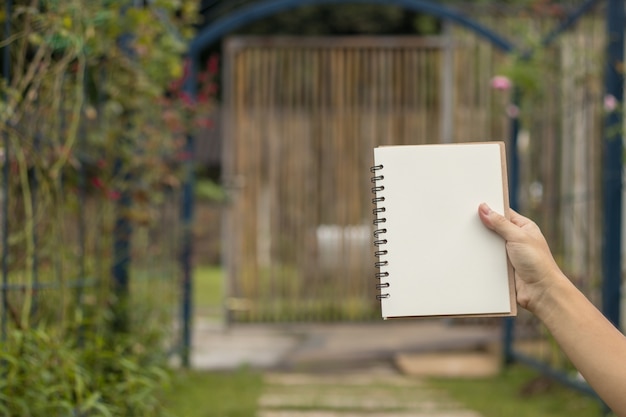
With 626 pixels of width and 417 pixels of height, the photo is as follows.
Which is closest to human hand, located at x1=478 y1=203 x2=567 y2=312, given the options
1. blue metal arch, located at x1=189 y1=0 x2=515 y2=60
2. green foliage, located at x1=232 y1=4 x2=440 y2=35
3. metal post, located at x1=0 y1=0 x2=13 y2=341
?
metal post, located at x1=0 y1=0 x2=13 y2=341

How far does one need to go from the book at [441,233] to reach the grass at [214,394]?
10.1 ft

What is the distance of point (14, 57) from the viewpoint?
3605mm

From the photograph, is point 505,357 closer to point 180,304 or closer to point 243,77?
point 180,304

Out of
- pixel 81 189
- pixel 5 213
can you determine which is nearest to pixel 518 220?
pixel 5 213

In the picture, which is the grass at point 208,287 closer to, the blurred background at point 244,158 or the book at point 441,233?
the blurred background at point 244,158

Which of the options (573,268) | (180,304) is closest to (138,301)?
(180,304)

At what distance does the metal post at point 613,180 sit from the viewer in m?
4.65

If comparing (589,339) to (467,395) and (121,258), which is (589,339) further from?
(467,395)

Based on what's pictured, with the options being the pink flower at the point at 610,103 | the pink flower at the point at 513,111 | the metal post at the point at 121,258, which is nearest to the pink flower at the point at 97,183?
the metal post at the point at 121,258

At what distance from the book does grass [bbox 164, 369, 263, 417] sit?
3087 millimetres

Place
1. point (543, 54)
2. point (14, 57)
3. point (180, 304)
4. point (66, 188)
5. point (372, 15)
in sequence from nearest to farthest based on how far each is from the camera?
point (14, 57)
point (66, 188)
point (543, 54)
point (180, 304)
point (372, 15)

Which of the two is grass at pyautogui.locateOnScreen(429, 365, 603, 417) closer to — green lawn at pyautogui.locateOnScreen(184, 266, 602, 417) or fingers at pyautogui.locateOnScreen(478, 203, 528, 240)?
green lawn at pyautogui.locateOnScreen(184, 266, 602, 417)

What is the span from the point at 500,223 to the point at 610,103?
342cm

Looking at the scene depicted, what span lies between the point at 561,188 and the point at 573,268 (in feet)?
1.60
